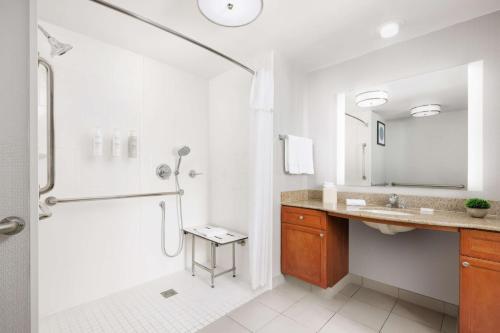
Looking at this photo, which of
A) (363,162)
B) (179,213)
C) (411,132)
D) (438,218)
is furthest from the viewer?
(179,213)

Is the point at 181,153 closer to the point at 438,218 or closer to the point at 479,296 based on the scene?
the point at 438,218

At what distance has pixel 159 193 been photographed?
2.27 meters

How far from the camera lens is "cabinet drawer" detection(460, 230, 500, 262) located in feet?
4.16

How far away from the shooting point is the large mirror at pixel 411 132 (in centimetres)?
184

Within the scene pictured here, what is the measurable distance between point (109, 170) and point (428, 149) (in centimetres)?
285

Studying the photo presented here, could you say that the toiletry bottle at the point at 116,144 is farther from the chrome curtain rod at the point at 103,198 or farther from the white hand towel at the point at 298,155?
the white hand towel at the point at 298,155

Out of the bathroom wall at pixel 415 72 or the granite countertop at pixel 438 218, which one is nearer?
the granite countertop at pixel 438 218

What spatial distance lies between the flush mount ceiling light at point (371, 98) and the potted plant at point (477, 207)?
3.62 feet

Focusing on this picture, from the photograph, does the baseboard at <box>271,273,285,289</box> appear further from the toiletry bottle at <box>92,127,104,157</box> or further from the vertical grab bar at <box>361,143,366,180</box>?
the toiletry bottle at <box>92,127,104,157</box>

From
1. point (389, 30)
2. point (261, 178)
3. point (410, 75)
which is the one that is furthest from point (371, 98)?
point (261, 178)

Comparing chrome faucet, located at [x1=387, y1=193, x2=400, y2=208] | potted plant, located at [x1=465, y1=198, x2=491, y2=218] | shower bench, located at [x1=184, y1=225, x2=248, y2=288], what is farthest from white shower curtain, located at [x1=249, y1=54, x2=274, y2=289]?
potted plant, located at [x1=465, y1=198, x2=491, y2=218]

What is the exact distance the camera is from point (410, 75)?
79.6 inches

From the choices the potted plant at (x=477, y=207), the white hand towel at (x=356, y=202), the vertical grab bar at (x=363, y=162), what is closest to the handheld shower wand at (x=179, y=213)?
the white hand towel at (x=356, y=202)

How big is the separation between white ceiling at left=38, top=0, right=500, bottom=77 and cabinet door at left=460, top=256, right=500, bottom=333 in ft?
5.72
